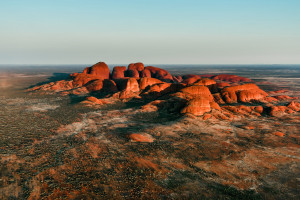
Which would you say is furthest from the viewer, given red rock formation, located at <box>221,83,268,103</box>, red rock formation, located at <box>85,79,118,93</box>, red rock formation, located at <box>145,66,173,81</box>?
red rock formation, located at <box>145,66,173,81</box>

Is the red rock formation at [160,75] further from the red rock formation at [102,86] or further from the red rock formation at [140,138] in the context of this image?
the red rock formation at [140,138]

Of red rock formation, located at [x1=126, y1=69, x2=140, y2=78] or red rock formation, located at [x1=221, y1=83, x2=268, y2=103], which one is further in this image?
red rock formation, located at [x1=126, y1=69, x2=140, y2=78]

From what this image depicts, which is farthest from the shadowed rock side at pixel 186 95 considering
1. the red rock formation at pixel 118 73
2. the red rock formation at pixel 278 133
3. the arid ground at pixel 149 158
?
the red rock formation at pixel 278 133

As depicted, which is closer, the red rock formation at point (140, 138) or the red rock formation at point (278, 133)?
the red rock formation at point (140, 138)

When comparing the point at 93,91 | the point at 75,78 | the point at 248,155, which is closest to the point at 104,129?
the point at 248,155

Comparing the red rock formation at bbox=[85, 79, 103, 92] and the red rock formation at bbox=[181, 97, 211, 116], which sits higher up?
the red rock formation at bbox=[85, 79, 103, 92]


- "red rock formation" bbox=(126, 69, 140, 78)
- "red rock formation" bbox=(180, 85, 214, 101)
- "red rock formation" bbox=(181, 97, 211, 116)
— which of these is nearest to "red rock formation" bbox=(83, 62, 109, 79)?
"red rock formation" bbox=(126, 69, 140, 78)

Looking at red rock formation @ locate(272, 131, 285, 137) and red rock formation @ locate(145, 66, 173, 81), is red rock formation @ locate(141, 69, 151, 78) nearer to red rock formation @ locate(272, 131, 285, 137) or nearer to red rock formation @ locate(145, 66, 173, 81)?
red rock formation @ locate(145, 66, 173, 81)

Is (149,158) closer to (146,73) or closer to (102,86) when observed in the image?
(102,86)
